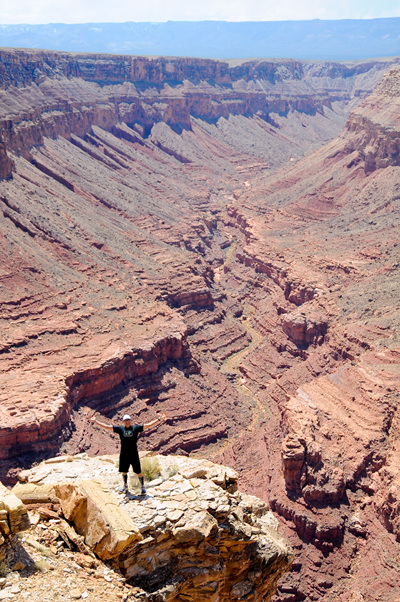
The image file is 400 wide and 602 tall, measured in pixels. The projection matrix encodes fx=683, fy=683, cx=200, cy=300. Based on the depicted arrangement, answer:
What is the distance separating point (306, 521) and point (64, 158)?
60.8 m

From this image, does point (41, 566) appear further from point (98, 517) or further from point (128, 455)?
point (128, 455)

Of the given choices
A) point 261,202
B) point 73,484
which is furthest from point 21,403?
point 261,202

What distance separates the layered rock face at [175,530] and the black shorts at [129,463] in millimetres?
475

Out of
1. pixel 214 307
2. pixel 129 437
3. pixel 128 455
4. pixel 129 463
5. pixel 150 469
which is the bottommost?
pixel 214 307

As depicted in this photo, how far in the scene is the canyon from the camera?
34062 mm

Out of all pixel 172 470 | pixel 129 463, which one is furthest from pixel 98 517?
pixel 172 470

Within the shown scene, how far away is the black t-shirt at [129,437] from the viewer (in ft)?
53.2

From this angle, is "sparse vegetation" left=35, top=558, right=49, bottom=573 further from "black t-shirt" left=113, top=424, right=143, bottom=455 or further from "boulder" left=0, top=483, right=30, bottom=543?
"black t-shirt" left=113, top=424, right=143, bottom=455

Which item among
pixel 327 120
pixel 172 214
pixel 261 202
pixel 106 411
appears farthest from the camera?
pixel 327 120

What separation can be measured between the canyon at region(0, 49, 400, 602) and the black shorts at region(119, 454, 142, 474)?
17.3 metres

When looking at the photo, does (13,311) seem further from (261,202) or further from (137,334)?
(261,202)

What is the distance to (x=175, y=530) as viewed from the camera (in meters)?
14.5

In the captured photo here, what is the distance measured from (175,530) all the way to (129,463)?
2117 mm

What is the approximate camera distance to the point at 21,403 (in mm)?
37031
